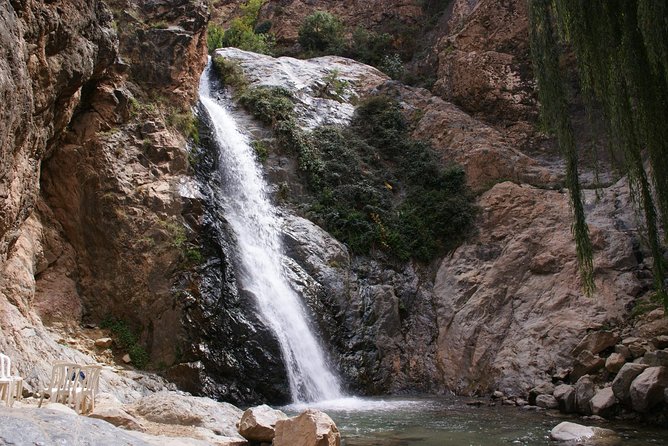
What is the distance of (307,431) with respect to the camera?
5.95 metres

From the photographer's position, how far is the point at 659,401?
28.2 ft

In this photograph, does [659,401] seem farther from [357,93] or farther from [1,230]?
[357,93]

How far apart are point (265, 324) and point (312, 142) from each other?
7.96 meters

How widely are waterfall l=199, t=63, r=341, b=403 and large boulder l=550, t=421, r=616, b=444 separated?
542 centimetres

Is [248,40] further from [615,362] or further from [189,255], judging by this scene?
[615,362]

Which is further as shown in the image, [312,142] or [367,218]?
[312,142]

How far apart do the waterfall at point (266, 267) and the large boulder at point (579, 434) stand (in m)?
5.42

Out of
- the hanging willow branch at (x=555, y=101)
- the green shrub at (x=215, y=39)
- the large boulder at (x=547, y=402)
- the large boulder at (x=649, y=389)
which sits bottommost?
the large boulder at (x=547, y=402)

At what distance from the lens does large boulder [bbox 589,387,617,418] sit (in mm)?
9164

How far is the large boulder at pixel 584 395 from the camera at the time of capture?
9.73m

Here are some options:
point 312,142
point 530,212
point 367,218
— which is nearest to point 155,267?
point 367,218

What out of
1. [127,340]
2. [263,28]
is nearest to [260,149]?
[127,340]

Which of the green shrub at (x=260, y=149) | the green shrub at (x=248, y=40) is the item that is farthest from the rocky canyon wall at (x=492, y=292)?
the green shrub at (x=248, y=40)

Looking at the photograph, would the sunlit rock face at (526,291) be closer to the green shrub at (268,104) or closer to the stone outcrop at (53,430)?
the green shrub at (268,104)
